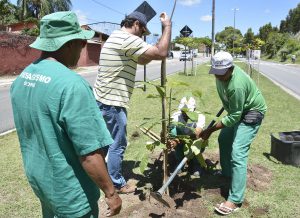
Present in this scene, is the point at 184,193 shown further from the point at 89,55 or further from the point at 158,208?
the point at 89,55

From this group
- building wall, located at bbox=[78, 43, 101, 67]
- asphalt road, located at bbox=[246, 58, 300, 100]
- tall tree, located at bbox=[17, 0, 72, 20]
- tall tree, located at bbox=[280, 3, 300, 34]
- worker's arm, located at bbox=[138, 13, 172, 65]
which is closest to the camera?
worker's arm, located at bbox=[138, 13, 172, 65]

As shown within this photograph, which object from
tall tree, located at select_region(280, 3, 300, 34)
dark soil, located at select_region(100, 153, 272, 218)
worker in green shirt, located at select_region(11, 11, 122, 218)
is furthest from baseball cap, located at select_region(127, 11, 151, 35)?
tall tree, located at select_region(280, 3, 300, 34)

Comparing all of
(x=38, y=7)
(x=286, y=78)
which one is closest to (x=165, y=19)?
(x=286, y=78)

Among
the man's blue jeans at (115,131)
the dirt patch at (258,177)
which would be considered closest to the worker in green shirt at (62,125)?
the man's blue jeans at (115,131)

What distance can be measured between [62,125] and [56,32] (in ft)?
1.61

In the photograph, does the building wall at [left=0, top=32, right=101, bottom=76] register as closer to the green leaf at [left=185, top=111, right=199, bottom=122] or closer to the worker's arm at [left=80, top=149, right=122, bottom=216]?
the green leaf at [left=185, top=111, right=199, bottom=122]

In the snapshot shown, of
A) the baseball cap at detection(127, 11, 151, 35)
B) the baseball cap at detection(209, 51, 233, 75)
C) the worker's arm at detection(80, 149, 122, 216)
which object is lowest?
the worker's arm at detection(80, 149, 122, 216)

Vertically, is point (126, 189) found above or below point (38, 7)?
below

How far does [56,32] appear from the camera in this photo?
205 centimetres

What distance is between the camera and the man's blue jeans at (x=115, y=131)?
4.09 m

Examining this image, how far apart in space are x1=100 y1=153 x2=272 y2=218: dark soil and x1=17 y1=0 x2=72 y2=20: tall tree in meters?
37.3

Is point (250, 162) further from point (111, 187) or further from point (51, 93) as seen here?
point (51, 93)

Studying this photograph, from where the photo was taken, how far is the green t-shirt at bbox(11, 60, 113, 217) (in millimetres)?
1952

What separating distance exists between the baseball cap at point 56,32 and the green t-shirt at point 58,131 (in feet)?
0.29
